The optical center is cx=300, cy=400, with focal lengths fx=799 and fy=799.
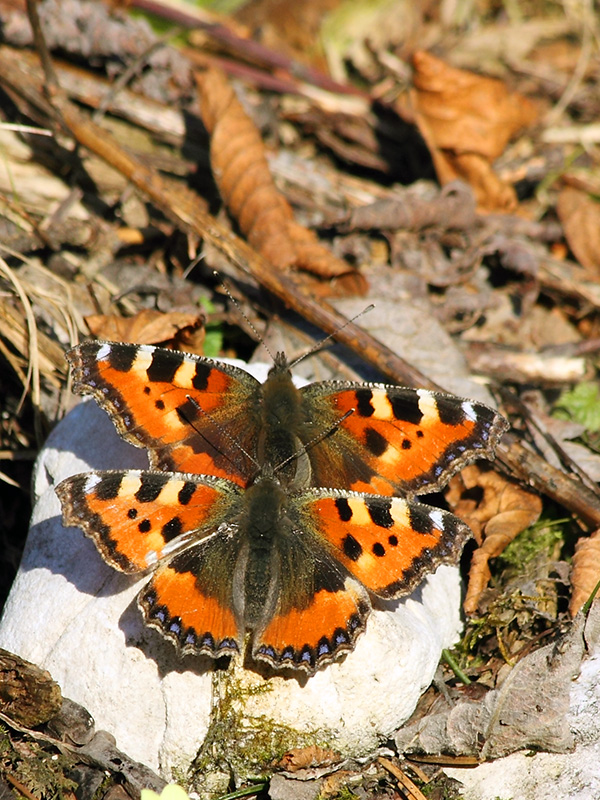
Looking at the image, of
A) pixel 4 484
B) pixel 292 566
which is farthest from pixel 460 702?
pixel 4 484

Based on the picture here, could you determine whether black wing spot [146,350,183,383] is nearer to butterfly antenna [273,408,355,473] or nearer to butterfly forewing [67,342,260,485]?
butterfly forewing [67,342,260,485]

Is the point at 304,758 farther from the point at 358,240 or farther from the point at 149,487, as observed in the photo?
the point at 358,240

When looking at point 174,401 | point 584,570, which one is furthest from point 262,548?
point 584,570

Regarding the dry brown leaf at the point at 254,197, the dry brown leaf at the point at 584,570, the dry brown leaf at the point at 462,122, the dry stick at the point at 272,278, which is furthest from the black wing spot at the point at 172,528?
the dry brown leaf at the point at 462,122

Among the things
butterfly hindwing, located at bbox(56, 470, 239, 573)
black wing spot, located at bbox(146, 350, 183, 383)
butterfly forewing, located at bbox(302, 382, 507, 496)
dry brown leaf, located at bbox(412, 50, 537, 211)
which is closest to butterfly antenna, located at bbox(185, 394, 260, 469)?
black wing spot, located at bbox(146, 350, 183, 383)

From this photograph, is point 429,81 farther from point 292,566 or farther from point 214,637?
point 214,637

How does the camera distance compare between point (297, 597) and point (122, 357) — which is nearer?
point (297, 597)
